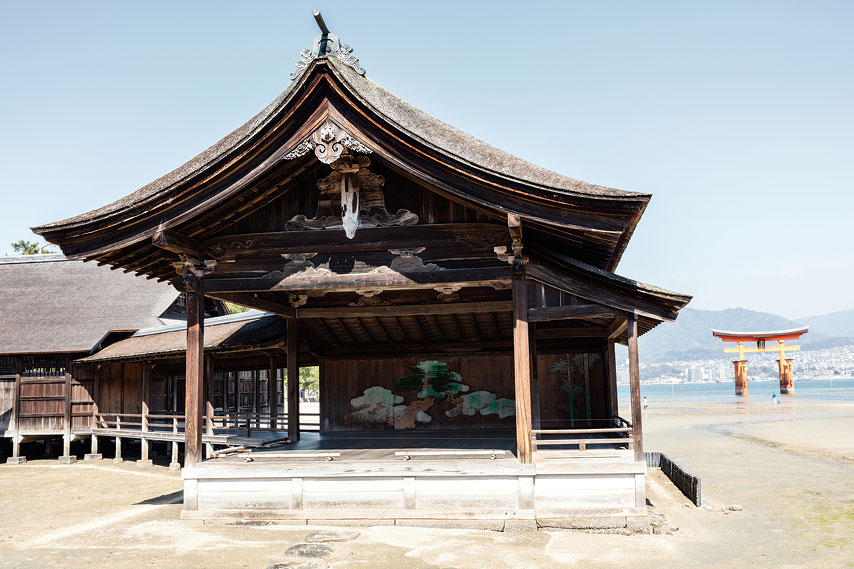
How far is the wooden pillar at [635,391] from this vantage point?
433 inches

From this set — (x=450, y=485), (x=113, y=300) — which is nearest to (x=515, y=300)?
(x=450, y=485)

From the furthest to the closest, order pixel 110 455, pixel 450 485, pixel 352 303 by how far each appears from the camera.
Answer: pixel 110 455
pixel 352 303
pixel 450 485

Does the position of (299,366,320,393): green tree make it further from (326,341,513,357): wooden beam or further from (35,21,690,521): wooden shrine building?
(35,21,690,521): wooden shrine building

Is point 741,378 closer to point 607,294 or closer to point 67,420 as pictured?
point 67,420

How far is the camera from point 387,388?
18656mm

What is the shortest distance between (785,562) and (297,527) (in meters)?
7.52

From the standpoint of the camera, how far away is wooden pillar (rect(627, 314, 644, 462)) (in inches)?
433

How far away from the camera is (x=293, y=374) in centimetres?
1648

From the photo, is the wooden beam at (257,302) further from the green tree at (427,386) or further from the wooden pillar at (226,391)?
the wooden pillar at (226,391)

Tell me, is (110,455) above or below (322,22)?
below

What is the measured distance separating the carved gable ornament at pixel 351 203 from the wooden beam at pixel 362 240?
14 cm

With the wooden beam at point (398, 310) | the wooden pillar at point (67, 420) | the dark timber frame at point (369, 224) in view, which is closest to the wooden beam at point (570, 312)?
the dark timber frame at point (369, 224)

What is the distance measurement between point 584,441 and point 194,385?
273 inches

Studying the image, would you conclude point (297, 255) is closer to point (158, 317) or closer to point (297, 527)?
point (297, 527)
